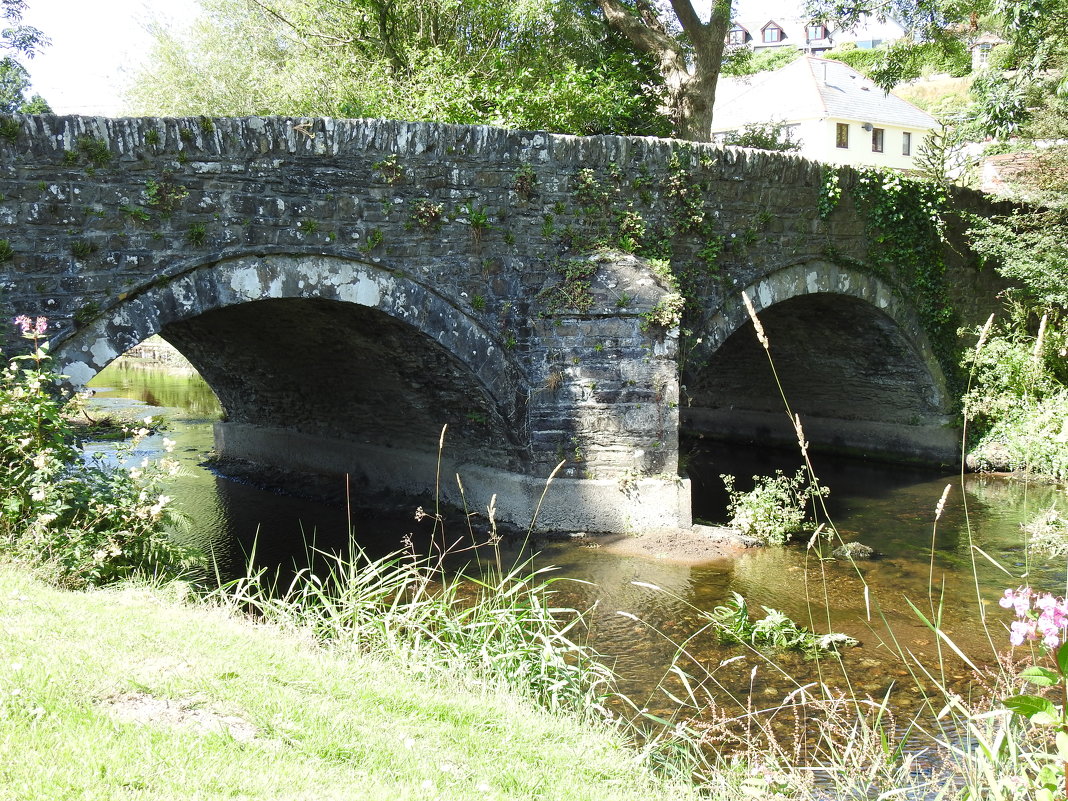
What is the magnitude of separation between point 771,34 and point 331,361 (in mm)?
77978

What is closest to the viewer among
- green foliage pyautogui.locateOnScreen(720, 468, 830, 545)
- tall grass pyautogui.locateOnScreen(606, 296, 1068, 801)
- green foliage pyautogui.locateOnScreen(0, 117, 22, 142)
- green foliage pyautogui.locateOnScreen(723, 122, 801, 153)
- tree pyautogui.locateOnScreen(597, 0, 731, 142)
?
tall grass pyautogui.locateOnScreen(606, 296, 1068, 801)

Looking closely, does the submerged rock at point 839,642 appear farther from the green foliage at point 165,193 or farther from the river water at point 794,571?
the green foliage at point 165,193

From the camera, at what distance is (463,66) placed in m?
13.0

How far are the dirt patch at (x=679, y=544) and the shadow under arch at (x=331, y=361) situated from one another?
120 cm

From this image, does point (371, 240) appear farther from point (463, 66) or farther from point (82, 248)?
point (463, 66)


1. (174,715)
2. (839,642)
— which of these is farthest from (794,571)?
(174,715)

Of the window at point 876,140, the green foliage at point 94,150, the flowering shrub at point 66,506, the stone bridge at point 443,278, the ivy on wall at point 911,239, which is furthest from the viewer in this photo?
the window at point 876,140

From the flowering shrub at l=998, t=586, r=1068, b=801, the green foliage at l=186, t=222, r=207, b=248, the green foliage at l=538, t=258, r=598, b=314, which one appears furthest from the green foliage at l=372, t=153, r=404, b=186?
the flowering shrub at l=998, t=586, r=1068, b=801

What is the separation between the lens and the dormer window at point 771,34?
257 ft

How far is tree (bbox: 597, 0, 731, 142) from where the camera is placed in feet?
46.8

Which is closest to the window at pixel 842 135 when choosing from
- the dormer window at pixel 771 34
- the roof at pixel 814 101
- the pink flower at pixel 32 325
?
the roof at pixel 814 101

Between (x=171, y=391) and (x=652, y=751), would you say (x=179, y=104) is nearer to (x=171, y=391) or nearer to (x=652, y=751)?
(x=171, y=391)

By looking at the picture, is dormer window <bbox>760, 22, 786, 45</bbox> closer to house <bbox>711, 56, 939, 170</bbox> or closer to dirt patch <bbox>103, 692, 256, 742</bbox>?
house <bbox>711, 56, 939, 170</bbox>

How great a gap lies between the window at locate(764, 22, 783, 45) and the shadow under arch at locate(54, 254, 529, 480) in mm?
75601
